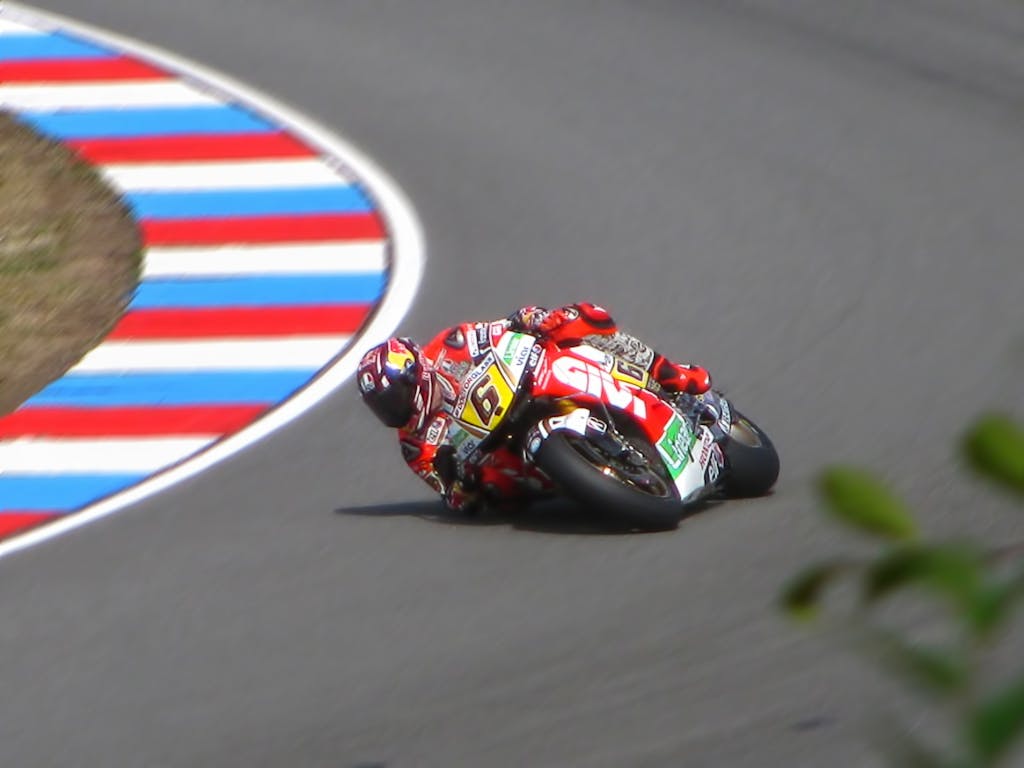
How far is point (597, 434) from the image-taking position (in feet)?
21.5

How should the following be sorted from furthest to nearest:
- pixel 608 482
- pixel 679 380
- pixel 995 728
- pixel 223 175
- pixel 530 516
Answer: pixel 223 175, pixel 530 516, pixel 679 380, pixel 608 482, pixel 995 728

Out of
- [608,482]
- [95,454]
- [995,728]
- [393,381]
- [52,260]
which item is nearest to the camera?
[995,728]

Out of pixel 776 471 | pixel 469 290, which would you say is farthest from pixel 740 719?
pixel 469 290

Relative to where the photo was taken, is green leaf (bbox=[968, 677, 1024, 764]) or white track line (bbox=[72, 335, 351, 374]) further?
white track line (bbox=[72, 335, 351, 374])

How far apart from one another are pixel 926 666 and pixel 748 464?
20.2ft

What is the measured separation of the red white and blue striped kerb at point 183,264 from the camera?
8.27 meters

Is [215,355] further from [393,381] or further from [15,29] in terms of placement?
[15,29]

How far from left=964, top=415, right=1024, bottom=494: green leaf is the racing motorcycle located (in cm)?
556

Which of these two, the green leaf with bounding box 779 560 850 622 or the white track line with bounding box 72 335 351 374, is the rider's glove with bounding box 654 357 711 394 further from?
the green leaf with bounding box 779 560 850 622

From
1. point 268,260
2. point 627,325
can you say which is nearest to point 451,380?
point 627,325

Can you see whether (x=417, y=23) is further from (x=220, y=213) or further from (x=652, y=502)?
(x=652, y=502)

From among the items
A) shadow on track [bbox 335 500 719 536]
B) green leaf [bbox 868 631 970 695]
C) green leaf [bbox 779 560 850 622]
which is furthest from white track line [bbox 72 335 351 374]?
green leaf [bbox 868 631 970 695]

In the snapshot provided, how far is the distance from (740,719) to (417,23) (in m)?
9.64

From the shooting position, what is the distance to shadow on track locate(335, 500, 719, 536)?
22.2 ft
